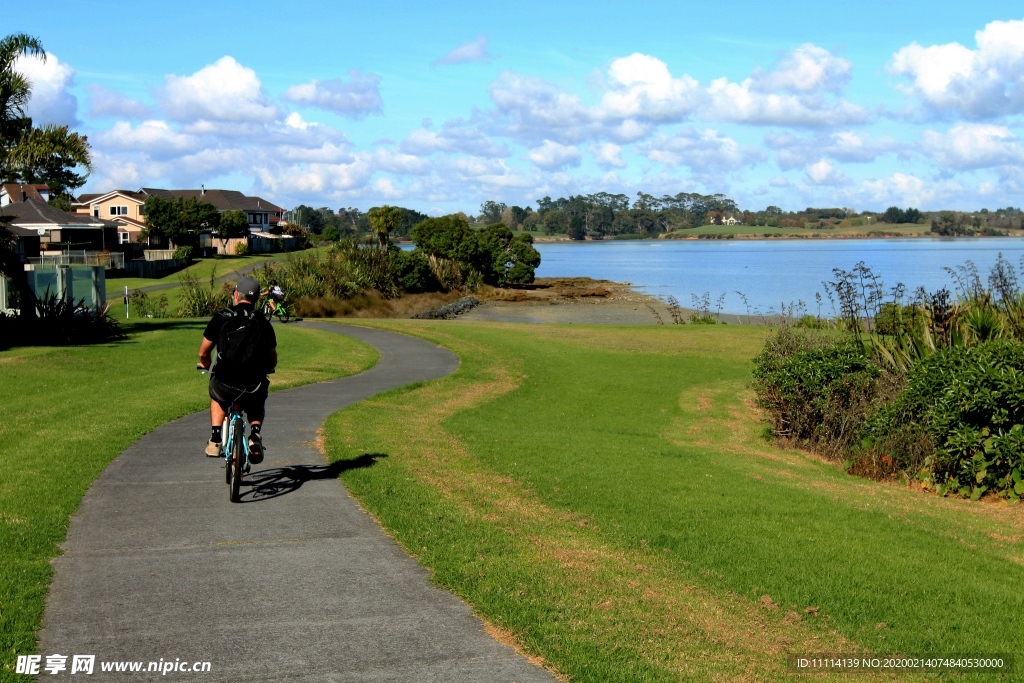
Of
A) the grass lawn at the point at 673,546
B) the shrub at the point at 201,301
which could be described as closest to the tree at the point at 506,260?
the shrub at the point at 201,301

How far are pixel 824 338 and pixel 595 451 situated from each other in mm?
9653

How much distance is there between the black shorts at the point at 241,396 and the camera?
8.84 meters

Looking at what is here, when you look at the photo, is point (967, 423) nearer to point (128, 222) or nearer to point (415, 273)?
point (415, 273)

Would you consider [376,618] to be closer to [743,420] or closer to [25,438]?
[25,438]

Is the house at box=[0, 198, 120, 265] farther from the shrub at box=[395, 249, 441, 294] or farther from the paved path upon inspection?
the paved path

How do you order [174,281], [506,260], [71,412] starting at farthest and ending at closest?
[506,260], [174,281], [71,412]

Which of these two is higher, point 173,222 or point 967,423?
point 173,222

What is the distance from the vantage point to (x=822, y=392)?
58.3ft

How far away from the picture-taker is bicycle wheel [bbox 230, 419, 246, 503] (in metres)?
8.63

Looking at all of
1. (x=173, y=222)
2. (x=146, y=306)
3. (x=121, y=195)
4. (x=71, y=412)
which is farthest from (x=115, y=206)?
(x=71, y=412)

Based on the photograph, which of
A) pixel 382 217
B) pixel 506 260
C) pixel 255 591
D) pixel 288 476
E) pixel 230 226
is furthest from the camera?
pixel 382 217

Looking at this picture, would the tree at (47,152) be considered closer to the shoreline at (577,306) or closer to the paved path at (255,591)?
the paved path at (255,591)

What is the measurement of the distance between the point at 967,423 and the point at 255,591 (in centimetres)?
1050

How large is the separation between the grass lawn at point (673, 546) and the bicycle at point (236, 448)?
1097 mm
